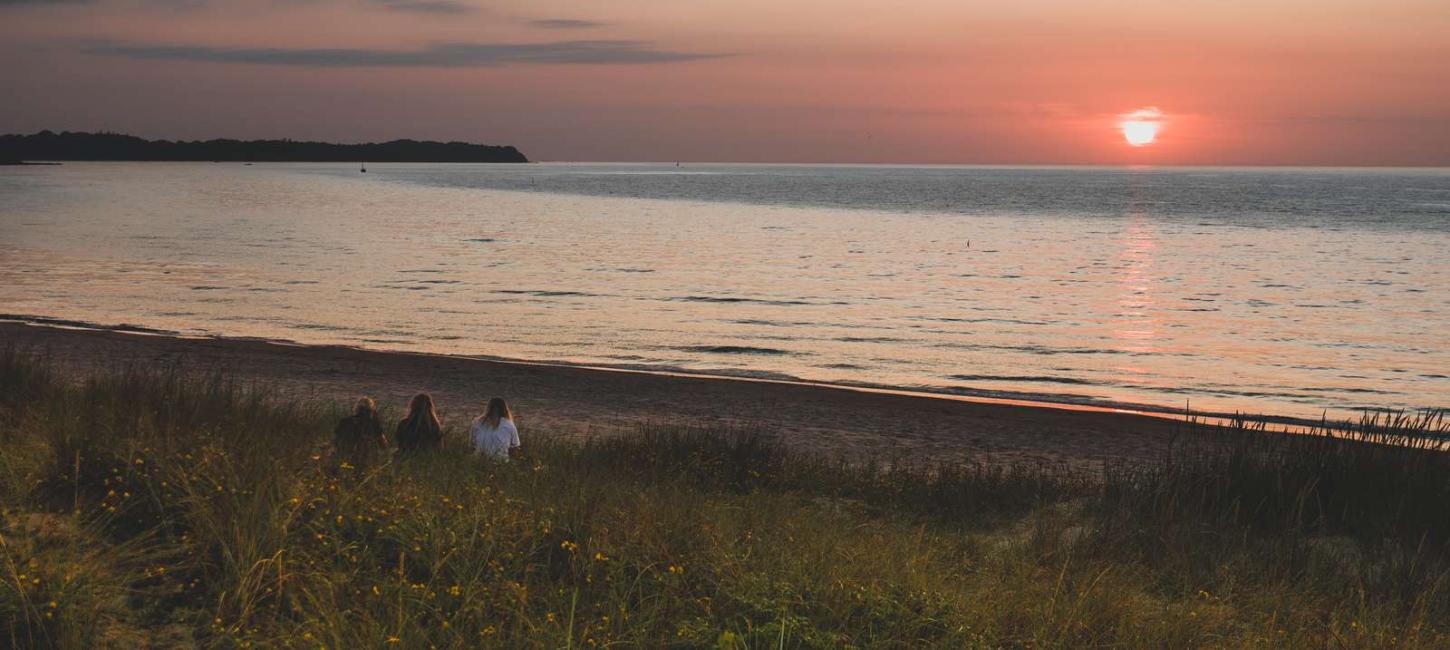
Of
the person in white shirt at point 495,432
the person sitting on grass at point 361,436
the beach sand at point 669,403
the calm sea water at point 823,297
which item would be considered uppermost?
the person sitting on grass at point 361,436

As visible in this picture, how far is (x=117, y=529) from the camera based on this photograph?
22.1ft

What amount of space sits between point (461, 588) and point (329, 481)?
1.78 m

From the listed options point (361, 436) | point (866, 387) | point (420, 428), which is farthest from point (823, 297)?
point (361, 436)

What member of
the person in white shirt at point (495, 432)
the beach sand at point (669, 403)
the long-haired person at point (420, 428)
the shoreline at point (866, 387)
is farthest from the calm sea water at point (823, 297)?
the long-haired person at point (420, 428)

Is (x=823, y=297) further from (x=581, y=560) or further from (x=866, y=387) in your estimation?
(x=581, y=560)

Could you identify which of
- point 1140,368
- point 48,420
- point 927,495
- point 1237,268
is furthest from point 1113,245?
point 48,420

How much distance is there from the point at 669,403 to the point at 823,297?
19799 millimetres

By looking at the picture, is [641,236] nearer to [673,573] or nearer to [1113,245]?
[1113,245]

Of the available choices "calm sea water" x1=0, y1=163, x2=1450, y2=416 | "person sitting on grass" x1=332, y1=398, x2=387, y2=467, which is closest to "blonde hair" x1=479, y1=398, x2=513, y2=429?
"person sitting on grass" x1=332, y1=398, x2=387, y2=467

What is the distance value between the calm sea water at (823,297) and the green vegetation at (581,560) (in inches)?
466

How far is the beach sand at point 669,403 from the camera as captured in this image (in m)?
15.8

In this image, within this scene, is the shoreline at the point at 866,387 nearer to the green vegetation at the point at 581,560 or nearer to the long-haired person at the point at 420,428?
the green vegetation at the point at 581,560

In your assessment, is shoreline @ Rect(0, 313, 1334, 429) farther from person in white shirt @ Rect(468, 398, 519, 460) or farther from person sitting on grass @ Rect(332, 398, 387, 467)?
person sitting on grass @ Rect(332, 398, 387, 467)

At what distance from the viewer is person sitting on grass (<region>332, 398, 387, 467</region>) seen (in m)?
9.01
